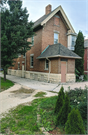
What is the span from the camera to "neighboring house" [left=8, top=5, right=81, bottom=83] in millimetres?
13234

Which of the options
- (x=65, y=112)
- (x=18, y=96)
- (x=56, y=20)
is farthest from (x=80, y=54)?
(x=65, y=112)

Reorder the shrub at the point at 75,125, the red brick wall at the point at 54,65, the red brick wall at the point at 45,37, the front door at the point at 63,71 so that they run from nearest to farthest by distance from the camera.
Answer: the shrub at the point at 75,125
the red brick wall at the point at 54,65
the front door at the point at 63,71
the red brick wall at the point at 45,37

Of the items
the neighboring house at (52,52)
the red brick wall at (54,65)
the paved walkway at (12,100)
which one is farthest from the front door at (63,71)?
the paved walkway at (12,100)

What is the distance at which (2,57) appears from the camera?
460 inches

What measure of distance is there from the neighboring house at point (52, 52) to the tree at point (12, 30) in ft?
8.57

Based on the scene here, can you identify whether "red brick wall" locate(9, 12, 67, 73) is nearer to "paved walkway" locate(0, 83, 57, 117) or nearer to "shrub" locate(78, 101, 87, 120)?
"paved walkway" locate(0, 83, 57, 117)

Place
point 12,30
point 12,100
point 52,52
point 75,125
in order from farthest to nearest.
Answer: point 52,52 → point 12,30 → point 12,100 → point 75,125

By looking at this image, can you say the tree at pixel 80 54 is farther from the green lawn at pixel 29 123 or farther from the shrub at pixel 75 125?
the shrub at pixel 75 125

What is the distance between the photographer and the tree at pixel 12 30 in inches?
451

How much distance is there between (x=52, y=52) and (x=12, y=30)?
5252 mm

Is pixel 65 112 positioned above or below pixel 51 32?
below

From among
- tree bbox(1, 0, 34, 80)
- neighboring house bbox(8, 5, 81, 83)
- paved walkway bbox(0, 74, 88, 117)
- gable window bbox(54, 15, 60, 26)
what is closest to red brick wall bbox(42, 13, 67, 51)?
neighboring house bbox(8, 5, 81, 83)

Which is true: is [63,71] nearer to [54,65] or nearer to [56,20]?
[54,65]

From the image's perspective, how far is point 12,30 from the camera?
12211mm
